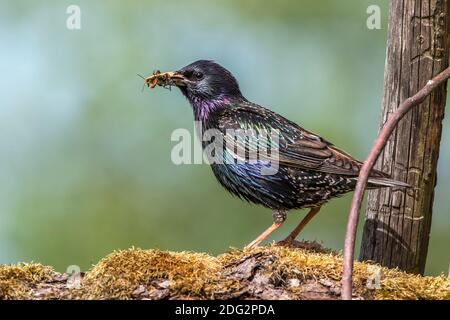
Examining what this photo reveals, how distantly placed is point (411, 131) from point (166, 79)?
2126 millimetres

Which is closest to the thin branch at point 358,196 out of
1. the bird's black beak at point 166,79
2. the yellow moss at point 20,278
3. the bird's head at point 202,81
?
the yellow moss at point 20,278

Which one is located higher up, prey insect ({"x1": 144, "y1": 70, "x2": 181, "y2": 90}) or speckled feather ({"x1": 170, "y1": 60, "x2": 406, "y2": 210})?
prey insect ({"x1": 144, "y1": 70, "x2": 181, "y2": 90})

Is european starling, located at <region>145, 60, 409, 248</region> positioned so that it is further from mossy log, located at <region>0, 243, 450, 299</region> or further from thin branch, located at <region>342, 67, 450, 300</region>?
thin branch, located at <region>342, 67, 450, 300</region>

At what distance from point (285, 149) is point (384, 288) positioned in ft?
5.99

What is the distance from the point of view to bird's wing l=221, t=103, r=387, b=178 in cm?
621

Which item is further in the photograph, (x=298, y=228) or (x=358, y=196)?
(x=298, y=228)

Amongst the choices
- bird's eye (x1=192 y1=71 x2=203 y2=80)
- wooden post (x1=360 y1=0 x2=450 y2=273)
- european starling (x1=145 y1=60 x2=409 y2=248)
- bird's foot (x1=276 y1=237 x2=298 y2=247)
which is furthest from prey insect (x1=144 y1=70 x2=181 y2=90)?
wooden post (x1=360 y1=0 x2=450 y2=273)

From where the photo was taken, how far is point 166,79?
6.88m

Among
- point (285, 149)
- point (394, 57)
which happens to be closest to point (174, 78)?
point (285, 149)

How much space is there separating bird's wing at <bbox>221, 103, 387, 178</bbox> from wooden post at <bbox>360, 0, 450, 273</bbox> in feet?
1.38

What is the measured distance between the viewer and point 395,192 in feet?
19.2

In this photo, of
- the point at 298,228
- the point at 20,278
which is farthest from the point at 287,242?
the point at 20,278

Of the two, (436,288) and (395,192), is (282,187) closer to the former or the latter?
(395,192)

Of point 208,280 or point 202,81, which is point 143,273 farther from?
point 202,81
